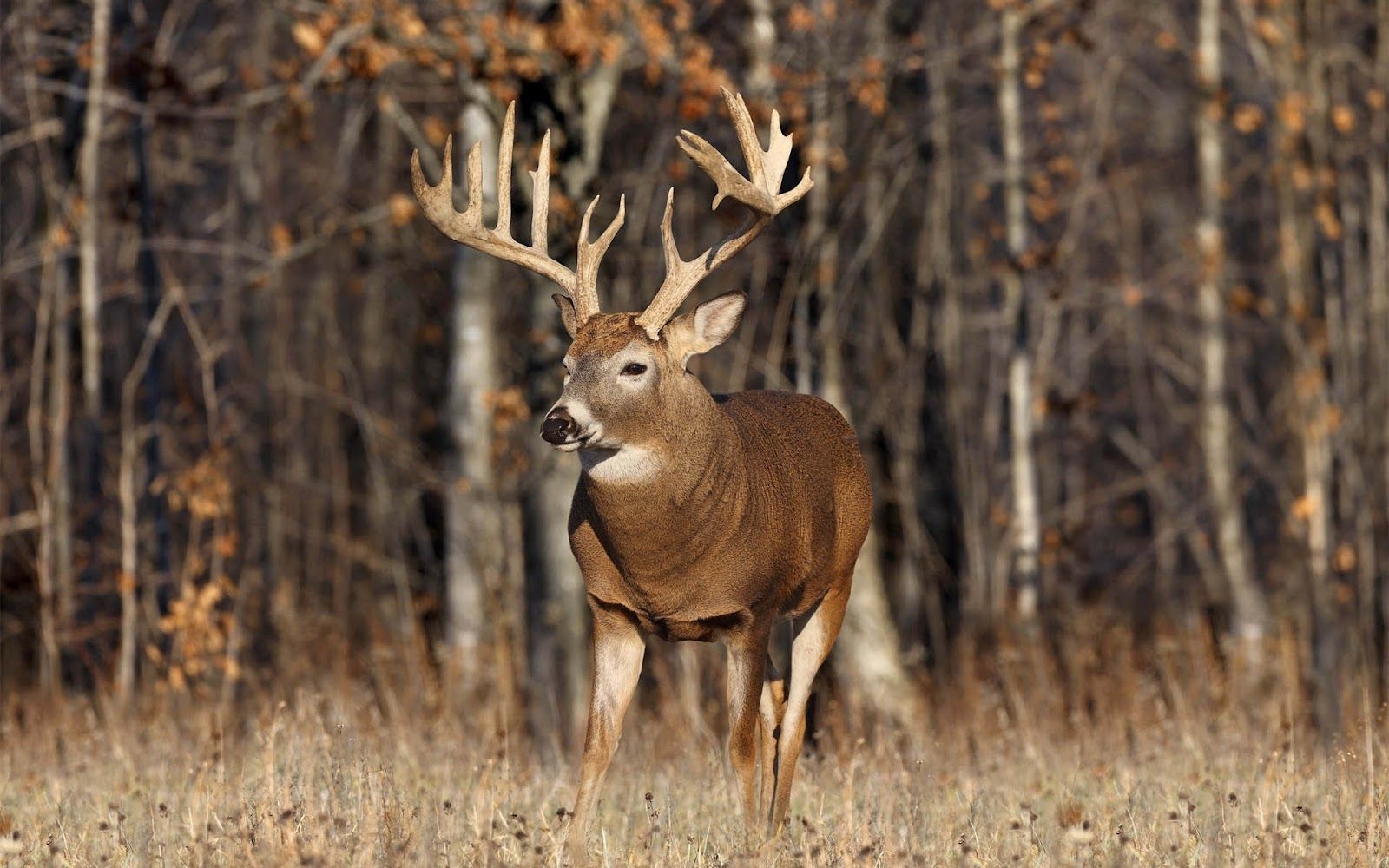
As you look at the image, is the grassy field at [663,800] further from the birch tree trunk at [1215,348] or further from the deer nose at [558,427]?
the birch tree trunk at [1215,348]

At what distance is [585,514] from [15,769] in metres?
2.88

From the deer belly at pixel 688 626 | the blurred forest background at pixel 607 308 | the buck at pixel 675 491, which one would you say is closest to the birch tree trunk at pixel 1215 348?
the blurred forest background at pixel 607 308

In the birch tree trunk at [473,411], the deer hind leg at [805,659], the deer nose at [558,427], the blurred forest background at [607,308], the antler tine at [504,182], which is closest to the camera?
the deer nose at [558,427]

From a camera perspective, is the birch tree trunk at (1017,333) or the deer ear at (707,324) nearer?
the deer ear at (707,324)

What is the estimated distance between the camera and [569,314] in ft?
20.5

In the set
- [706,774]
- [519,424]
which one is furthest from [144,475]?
[706,774]

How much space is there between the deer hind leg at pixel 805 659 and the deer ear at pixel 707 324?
1037 millimetres

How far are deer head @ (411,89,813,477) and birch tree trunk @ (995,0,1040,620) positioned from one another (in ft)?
22.9

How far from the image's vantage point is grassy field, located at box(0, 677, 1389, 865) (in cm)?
520

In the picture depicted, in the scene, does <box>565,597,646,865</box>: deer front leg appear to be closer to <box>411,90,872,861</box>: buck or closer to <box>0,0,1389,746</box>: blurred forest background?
<box>411,90,872,861</box>: buck

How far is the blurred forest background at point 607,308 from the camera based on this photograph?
10789 millimetres

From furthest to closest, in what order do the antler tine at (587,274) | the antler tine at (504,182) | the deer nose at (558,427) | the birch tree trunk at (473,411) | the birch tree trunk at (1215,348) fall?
the birch tree trunk at (1215,348) < the birch tree trunk at (473,411) < the antler tine at (504,182) < the antler tine at (587,274) < the deer nose at (558,427)

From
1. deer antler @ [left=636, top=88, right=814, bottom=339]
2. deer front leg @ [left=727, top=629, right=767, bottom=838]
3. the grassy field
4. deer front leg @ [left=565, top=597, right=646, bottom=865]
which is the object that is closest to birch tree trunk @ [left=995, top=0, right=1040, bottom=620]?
the grassy field

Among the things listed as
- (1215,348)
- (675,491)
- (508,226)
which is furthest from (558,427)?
(1215,348)
